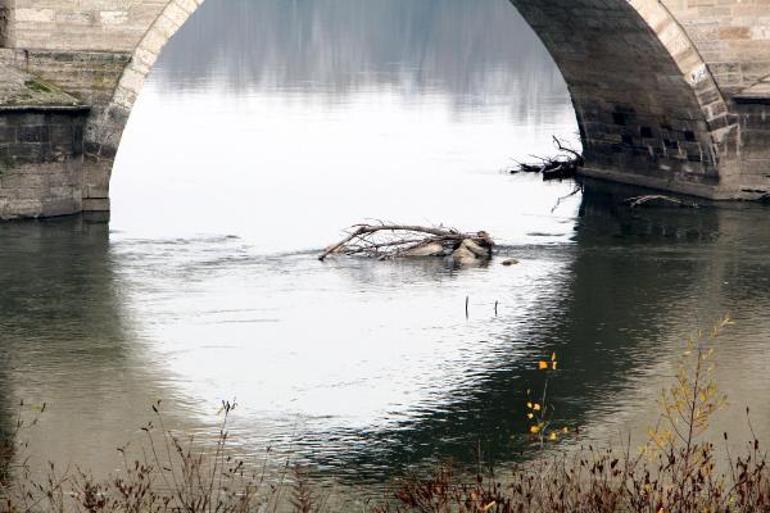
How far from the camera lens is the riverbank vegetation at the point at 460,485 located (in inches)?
406

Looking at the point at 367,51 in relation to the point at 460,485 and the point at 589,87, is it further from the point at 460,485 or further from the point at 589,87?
the point at 460,485

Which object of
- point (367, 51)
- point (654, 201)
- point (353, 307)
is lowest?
point (353, 307)

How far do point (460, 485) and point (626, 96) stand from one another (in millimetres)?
15689

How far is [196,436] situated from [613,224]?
11.7 m

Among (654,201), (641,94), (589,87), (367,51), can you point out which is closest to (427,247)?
(654,201)

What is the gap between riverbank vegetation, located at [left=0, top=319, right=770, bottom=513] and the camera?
33.8 ft

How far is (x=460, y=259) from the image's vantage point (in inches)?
816

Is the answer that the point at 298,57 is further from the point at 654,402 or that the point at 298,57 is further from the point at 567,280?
the point at 654,402

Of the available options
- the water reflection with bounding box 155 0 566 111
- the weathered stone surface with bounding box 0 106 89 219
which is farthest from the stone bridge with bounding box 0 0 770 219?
the water reflection with bounding box 155 0 566 111

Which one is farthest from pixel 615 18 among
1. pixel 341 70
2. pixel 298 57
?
pixel 298 57

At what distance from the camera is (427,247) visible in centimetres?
2097

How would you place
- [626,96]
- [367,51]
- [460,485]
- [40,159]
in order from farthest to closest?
[367,51]
[626,96]
[40,159]
[460,485]

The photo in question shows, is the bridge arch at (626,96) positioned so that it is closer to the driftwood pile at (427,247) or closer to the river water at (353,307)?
the river water at (353,307)

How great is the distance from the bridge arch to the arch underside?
0.05 feet
